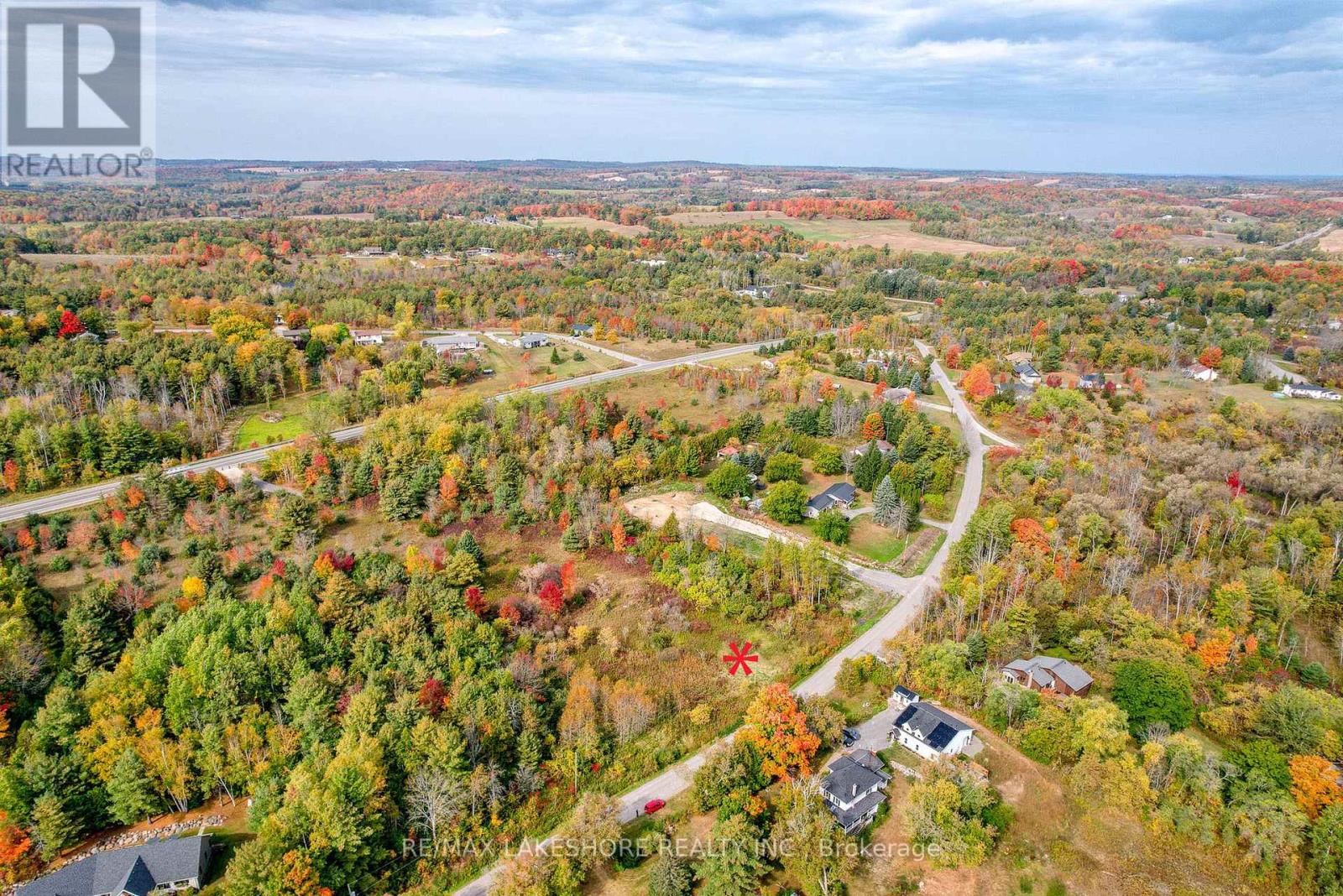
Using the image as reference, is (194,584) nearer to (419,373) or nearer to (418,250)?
(419,373)

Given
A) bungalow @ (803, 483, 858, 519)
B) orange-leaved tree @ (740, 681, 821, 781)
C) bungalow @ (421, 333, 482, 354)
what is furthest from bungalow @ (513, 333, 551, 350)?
orange-leaved tree @ (740, 681, 821, 781)

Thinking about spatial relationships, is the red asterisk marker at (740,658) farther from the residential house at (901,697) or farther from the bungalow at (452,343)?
the bungalow at (452,343)

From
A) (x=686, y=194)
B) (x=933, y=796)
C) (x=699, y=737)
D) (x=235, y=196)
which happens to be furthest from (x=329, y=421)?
(x=686, y=194)

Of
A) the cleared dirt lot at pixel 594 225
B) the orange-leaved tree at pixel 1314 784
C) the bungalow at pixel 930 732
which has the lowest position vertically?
the bungalow at pixel 930 732

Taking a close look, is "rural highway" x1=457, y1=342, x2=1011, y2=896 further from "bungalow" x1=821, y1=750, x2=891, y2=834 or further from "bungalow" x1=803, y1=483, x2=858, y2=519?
"bungalow" x1=821, y1=750, x2=891, y2=834

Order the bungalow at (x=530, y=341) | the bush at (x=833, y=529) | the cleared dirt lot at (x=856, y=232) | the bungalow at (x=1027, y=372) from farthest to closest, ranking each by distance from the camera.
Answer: the cleared dirt lot at (x=856, y=232) → the bungalow at (x=530, y=341) → the bungalow at (x=1027, y=372) → the bush at (x=833, y=529)

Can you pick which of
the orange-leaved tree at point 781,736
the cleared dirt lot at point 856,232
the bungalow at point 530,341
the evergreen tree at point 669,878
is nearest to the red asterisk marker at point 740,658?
the orange-leaved tree at point 781,736
